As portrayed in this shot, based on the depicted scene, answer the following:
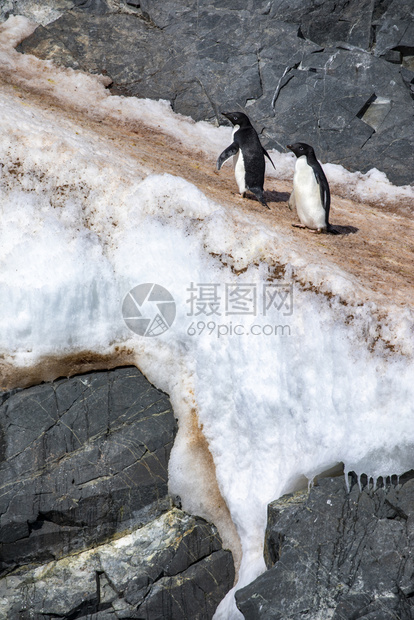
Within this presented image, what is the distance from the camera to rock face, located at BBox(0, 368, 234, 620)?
15.5ft

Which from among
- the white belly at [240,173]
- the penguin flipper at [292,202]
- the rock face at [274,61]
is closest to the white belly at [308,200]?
the penguin flipper at [292,202]

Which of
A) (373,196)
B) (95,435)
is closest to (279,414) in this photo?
(95,435)

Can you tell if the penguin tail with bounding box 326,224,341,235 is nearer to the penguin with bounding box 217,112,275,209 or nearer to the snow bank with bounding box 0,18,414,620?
the penguin with bounding box 217,112,275,209

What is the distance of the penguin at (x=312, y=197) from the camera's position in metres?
6.32

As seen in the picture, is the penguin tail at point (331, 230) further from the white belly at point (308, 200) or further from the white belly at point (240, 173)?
the white belly at point (240, 173)

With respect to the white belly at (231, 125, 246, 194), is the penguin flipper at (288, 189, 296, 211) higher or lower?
lower

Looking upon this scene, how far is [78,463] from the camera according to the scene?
16.1ft

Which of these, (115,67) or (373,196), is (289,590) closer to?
(373,196)

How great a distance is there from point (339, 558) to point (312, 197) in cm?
378

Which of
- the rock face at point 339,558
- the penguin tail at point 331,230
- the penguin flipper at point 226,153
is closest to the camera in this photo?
the rock face at point 339,558

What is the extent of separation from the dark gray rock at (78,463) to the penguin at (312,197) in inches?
109

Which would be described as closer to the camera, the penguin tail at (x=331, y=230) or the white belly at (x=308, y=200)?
the white belly at (x=308, y=200)

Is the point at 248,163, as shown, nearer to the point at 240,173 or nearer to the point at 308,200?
the point at 240,173

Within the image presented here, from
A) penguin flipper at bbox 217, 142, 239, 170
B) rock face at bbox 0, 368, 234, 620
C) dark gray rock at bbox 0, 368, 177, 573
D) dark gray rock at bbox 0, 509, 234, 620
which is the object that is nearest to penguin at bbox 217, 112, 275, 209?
penguin flipper at bbox 217, 142, 239, 170
